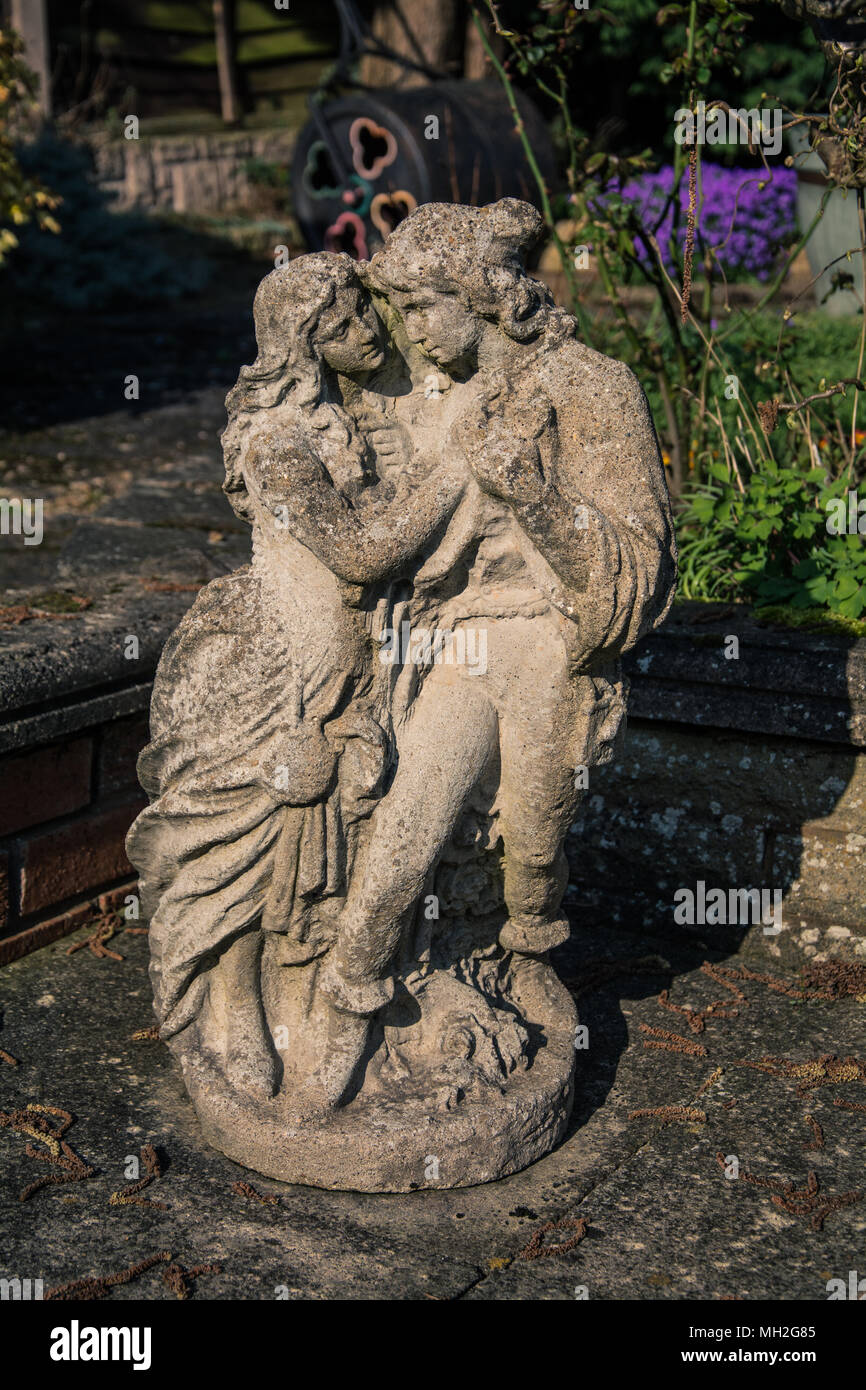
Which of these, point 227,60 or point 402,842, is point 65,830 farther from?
point 227,60

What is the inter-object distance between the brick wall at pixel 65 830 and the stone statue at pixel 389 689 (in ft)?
2.83

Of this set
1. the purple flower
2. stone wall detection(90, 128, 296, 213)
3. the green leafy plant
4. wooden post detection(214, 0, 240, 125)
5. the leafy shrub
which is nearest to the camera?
the leafy shrub

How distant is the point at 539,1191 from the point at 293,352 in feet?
5.65

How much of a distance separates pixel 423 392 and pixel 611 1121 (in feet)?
5.27

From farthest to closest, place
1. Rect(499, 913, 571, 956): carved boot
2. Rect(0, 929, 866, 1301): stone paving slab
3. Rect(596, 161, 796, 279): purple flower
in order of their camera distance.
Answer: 1. Rect(596, 161, 796, 279): purple flower
2. Rect(499, 913, 571, 956): carved boot
3. Rect(0, 929, 866, 1301): stone paving slab

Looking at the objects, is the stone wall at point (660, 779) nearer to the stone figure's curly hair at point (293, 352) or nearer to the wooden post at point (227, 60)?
the stone figure's curly hair at point (293, 352)

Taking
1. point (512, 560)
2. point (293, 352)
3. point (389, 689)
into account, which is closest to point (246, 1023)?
point (389, 689)

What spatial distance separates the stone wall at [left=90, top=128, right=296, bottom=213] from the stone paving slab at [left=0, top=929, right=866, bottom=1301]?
10.4m

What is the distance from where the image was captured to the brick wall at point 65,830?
3.79 metres

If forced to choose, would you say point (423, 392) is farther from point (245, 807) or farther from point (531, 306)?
point (245, 807)

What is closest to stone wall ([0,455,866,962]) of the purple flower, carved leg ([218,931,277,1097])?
carved leg ([218,931,277,1097])

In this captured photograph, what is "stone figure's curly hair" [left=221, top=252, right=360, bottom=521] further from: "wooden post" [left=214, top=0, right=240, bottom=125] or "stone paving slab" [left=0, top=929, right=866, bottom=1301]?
"wooden post" [left=214, top=0, right=240, bottom=125]

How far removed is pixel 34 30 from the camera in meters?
11.9

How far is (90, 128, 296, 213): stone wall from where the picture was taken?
492 inches
